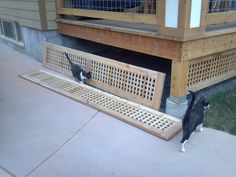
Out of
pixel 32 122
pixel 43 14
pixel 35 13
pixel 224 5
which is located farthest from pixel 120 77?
pixel 35 13

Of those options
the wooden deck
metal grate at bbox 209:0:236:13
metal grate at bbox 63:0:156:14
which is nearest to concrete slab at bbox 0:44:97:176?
the wooden deck

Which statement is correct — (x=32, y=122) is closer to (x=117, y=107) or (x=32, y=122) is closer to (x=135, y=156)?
(x=117, y=107)

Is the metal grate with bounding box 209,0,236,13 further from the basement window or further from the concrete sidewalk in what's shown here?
the basement window

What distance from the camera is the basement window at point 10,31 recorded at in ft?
19.2

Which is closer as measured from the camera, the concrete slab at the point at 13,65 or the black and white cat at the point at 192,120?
the black and white cat at the point at 192,120

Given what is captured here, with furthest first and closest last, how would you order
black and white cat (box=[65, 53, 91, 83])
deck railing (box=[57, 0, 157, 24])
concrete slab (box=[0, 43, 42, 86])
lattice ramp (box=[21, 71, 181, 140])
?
Answer: concrete slab (box=[0, 43, 42, 86])
black and white cat (box=[65, 53, 91, 83])
deck railing (box=[57, 0, 157, 24])
lattice ramp (box=[21, 71, 181, 140])

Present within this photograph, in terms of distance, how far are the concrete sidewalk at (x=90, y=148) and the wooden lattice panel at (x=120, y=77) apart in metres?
0.47

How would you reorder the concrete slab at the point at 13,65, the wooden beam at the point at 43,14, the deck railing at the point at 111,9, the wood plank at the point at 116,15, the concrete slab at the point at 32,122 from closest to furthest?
the concrete slab at the point at 32,122 → the wood plank at the point at 116,15 → the deck railing at the point at 111,9 → the concrete slab at the point at 13,65 → the wooden beam at the point at 43,14

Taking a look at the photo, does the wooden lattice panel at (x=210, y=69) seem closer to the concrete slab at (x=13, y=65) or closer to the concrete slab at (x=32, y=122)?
the concrete slab at (x=32, y=122)

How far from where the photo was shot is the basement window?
5843 mm

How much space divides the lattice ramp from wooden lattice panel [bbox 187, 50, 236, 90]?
22.6 inches

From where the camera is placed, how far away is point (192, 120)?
2.69 metres

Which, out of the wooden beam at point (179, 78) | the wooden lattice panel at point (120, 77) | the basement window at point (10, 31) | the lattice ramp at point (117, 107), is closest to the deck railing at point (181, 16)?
the wooden beam at point (179, 78)

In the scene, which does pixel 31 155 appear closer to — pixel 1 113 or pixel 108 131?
pixel 108 131
